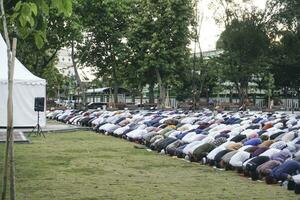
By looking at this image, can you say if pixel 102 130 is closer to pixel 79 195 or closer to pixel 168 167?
pixel 168 167

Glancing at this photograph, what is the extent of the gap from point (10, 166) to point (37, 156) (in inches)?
364

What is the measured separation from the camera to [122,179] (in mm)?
11391

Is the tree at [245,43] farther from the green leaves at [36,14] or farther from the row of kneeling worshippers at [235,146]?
the green leaves at [36,14]

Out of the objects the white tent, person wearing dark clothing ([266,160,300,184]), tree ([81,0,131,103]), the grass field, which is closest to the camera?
the grass field

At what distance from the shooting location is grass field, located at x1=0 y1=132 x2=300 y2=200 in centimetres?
952

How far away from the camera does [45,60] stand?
46375mm

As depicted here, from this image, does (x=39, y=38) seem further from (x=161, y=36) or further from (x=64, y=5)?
(x=161, y=36)

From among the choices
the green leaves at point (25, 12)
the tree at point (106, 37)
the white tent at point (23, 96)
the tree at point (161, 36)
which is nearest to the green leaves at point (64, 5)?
the green leaves at point (25, 12)

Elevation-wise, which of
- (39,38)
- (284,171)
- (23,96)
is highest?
(39,38)

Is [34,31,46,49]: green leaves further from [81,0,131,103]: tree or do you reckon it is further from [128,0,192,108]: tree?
[128,0,192,108]: tree

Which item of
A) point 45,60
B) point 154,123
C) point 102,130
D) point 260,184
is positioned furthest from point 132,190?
point 45,60

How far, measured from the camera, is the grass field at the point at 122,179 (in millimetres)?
9516

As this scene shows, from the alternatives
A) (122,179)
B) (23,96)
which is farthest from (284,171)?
(23,96)

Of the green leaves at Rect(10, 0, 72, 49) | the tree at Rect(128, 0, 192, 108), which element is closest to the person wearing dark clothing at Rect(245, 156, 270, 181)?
the green leaves at Rect(10, 0, 72, 49)
